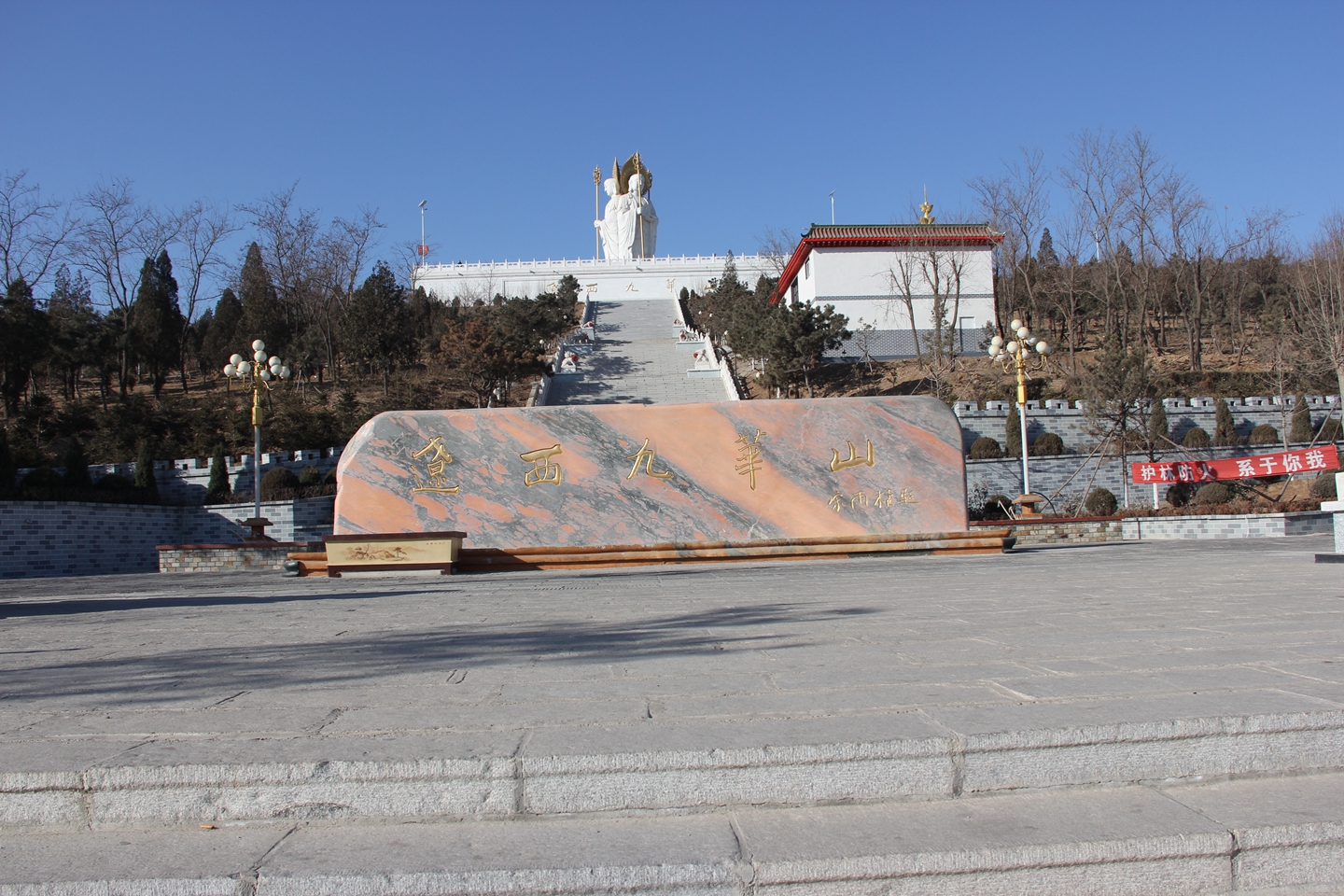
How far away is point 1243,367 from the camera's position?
27.5m

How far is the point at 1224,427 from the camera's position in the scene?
22172 mm

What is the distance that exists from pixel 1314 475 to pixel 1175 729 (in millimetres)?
22325

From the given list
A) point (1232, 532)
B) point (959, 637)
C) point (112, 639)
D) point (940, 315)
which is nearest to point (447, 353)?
point (940, 315)

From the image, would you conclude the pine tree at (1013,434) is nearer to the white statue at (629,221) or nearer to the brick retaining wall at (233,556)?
the brick retaining wall at (233,556)

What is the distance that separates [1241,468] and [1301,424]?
291 inches

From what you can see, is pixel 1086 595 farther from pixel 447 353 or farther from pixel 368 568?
pixel 447 353

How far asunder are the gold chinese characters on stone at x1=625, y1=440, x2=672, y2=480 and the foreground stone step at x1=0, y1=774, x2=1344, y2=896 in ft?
25.6

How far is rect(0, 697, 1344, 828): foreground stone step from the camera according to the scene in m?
2.10

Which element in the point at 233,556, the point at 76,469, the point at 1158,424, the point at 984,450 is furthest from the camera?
the point at 984,450

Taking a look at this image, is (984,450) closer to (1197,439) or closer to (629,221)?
(1197,439)

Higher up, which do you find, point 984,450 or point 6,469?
point 6,469

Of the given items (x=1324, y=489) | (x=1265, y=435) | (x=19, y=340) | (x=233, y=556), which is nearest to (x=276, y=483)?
(x=233, y=556)

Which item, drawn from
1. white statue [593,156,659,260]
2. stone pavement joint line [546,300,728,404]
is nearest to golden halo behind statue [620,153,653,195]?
white statue [593,156,659,260]

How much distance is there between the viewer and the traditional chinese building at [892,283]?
32.3 metres
